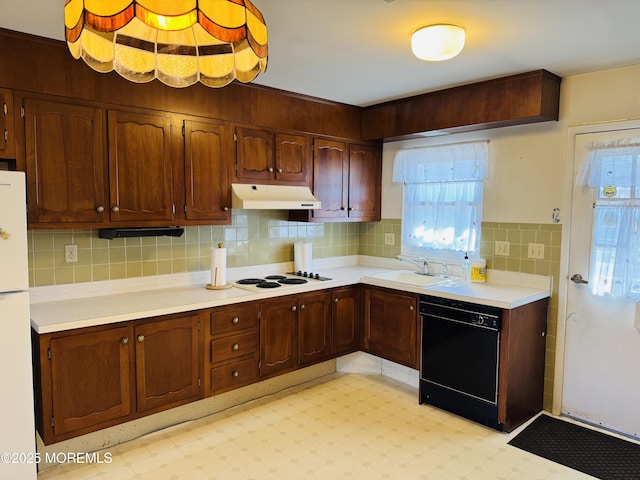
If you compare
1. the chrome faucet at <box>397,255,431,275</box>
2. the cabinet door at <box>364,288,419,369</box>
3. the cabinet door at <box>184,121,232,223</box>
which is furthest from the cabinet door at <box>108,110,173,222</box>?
the chrome faucet at <box>397,255,431,275</box>

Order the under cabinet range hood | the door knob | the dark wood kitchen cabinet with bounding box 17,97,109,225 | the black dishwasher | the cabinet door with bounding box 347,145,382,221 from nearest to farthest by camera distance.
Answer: the dark wood kitchen cabinet with bounding box 17,97,109,225, the black dishwasher, the door knob, the under cabinet range hood, the cabinet door with bounding box 347,145,382,221

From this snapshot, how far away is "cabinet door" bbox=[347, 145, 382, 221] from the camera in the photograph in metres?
4.06

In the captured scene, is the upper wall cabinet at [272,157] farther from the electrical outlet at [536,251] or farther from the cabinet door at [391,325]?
the electrical outlet at [536,251]

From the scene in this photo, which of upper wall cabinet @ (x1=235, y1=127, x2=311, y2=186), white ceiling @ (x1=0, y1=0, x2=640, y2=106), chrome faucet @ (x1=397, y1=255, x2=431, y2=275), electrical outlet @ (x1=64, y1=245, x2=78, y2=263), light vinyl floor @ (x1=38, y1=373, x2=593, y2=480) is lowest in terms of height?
light vinyl floor @ (x1=38, y1=373, x2=593, y2=480)

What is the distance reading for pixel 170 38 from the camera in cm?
172

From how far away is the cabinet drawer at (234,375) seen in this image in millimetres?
2963

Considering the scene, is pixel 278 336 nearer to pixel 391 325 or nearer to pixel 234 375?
pixel 234 375

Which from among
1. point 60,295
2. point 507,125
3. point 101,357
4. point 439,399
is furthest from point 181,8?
point 439,399

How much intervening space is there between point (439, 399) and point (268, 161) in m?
2.21

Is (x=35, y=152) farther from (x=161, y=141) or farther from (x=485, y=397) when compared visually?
(x=485, y=397)

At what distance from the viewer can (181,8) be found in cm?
132

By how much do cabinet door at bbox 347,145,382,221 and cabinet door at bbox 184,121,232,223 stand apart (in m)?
1.30

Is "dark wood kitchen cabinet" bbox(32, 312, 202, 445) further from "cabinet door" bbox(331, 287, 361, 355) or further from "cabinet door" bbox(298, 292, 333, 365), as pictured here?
"cabinet door" bbox(331, 287, 361, 355)

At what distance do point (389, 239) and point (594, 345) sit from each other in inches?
74.7
